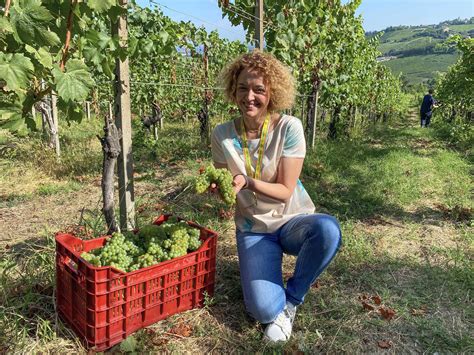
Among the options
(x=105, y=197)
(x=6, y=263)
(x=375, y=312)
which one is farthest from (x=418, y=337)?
(x=6, y=263)

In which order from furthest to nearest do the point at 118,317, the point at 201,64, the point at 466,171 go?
the point at 201,64, the point at 466,171, the point at 118,317

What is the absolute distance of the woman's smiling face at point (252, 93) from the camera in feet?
8.32

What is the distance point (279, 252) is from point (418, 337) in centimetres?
99

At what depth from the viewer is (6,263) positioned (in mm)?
2830

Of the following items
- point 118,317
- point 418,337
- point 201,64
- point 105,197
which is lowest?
point 418,337

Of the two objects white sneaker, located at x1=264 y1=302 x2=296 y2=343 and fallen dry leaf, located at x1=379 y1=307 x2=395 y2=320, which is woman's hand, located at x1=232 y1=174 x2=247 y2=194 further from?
fallen dry leaf, located at x1=379 y1=307 x2=395 y2=320

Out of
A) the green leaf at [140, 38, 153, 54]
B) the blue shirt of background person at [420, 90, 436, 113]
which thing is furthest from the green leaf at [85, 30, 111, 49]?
the blue shirt of background person at [420, 90, 436, 113]

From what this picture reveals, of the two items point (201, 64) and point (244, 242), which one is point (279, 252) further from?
point (201, 64)

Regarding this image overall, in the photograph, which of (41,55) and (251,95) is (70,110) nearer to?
(41,55)

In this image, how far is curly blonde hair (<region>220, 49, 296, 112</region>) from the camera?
2553mm

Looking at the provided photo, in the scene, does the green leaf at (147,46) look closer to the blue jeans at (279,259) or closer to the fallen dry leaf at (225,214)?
the blue jeans at (279,259)

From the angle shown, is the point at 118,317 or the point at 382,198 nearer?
the point at 118,317

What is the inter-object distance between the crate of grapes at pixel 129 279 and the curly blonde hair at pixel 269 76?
971 millimetres

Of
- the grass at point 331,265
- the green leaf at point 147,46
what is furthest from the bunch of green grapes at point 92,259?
the green leaf at point 147,46
